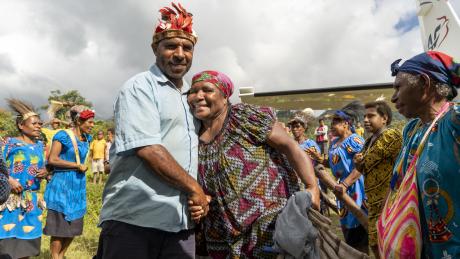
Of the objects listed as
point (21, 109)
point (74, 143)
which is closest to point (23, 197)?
point (74, 143)

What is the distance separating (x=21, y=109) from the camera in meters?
4.22

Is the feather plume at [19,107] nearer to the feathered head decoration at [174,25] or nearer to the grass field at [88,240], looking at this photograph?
the grass field at [88,240]

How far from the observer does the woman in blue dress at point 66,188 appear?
4.11 meters

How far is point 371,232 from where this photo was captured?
3.23 metres

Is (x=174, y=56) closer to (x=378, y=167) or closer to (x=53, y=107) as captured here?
(x=378, y=167)

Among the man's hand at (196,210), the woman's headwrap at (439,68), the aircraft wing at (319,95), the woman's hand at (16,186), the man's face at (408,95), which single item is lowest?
the man's hand at (196,210)

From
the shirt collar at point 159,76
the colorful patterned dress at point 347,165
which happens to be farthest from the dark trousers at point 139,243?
the colorful patterned dress at point 347,165

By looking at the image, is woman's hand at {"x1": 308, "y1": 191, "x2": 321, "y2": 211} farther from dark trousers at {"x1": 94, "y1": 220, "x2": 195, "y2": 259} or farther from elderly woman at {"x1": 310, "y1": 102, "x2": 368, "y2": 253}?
elderly woman at {"x1": 310, "y1": 102, "x2": 368, "y2": 253}

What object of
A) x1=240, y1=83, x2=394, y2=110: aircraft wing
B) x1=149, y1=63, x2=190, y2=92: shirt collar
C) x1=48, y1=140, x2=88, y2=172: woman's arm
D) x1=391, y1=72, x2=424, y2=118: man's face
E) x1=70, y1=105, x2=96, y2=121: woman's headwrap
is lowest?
x1=48, y1=140, x2=88, y2=172: woman's arm

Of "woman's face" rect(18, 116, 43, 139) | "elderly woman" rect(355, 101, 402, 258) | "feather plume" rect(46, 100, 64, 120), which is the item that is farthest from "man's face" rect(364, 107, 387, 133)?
"feather plume" rect(46, 100, 64, 120)

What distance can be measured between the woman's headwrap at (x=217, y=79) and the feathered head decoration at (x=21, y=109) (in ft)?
9.49

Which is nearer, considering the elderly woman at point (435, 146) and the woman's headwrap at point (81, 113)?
the elderly woman at point (435, 146)

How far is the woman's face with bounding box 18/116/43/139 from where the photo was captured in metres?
4.15

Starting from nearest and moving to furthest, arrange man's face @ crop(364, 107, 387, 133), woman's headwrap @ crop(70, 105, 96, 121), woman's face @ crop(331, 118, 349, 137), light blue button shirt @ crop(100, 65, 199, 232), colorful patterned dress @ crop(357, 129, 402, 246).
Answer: light blue button shirt @ crop(100, 65, 199, 232) → colorful patterned dress @ crop(357, 129, 402, 246) → man's face @ crop(364, 107, 387, 133) → woman's headwrap @ crop(70, 105, 96, 121) → woman's face @ crop(331, 118, 349, 137)
